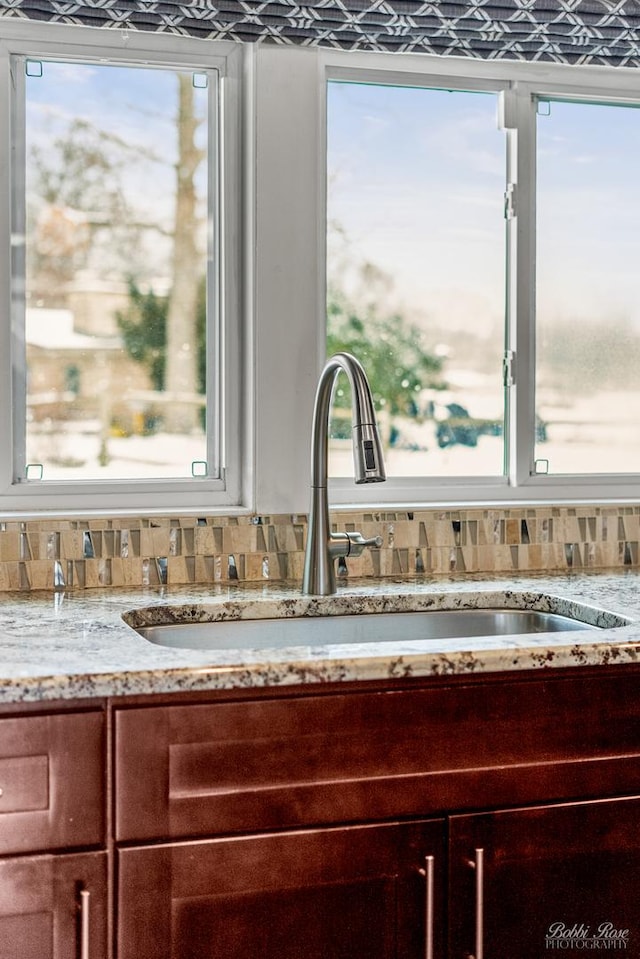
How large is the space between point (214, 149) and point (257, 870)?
4.70 feet

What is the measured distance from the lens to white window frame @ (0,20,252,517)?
6.70ft

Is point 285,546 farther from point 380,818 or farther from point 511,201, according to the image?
point 511,201

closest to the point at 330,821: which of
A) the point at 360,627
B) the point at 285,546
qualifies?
the point at 360,627

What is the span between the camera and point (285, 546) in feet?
7.10

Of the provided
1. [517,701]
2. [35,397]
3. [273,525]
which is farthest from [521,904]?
[35,397]

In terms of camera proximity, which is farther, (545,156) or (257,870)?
Result: (545,156)

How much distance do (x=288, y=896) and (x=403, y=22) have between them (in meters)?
1.65

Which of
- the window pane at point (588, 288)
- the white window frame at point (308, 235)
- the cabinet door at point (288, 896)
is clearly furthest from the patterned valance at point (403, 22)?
the cabinet door at point (288, 896)

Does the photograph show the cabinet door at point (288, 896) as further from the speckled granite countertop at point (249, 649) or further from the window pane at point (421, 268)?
the window pane at point (421, 268)

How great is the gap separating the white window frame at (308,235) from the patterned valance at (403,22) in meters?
0.07

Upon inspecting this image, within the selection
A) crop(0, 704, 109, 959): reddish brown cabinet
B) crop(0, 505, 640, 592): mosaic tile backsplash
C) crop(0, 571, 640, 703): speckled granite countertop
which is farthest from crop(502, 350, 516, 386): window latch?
crop(0, 704, 109, 959): reddish brown cabinet

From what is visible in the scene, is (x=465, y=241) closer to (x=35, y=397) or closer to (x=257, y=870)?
(x=35, y=397)

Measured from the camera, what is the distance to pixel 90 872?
1385mm

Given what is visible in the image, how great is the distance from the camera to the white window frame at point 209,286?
2041 millimetres
